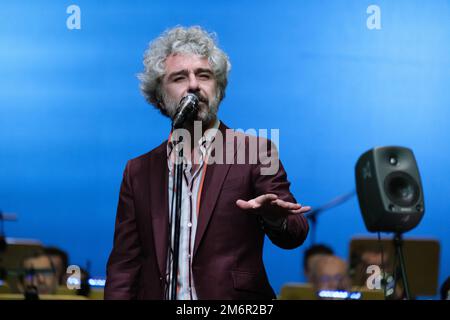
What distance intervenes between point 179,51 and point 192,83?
0.19 meters

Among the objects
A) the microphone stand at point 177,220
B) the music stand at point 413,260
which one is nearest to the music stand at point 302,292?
the music stand at point 413,260

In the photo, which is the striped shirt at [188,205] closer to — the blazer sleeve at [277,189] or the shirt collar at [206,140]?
the shirt collar at [206,140]

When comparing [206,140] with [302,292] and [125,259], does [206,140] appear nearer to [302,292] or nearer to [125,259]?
[125,259]

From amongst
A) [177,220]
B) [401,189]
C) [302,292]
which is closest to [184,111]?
[177,220]

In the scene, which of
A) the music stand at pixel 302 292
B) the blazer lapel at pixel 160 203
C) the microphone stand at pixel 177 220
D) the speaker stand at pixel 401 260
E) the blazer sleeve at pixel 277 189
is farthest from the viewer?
the music stand at pixel 302 292

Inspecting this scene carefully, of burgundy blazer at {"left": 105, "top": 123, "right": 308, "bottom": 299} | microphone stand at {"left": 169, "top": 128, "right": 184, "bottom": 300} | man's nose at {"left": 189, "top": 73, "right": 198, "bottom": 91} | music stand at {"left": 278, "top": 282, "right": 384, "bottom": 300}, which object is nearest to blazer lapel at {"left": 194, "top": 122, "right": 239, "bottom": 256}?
burgundy blazer at {"left": 105, "top": 123, "right": 308, "bottom": 299}

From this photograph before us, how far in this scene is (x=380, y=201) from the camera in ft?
8.61

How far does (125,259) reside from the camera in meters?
2.80

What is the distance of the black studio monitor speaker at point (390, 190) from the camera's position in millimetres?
2594

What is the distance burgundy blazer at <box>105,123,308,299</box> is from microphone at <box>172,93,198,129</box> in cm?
40

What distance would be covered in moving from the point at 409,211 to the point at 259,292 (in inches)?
23.6
